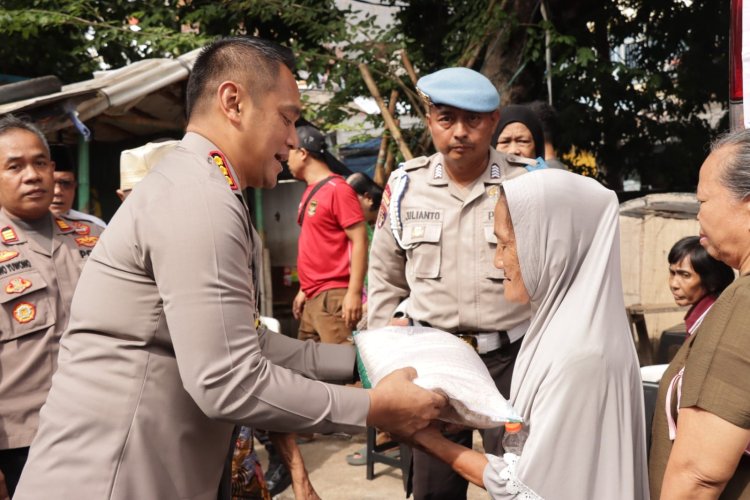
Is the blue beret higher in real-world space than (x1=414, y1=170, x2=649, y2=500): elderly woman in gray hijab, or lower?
higher

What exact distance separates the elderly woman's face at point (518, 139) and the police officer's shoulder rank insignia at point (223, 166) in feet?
8.79

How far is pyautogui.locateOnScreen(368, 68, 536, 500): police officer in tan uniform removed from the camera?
345 centimetres

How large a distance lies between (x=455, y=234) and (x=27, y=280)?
5.92 feet

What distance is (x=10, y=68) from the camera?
968 centimetres

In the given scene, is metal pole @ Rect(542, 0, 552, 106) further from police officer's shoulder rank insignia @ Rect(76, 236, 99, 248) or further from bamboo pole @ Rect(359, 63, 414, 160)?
police officer's shoulder rank insignia @ Rect(76, 236, 99, 248)

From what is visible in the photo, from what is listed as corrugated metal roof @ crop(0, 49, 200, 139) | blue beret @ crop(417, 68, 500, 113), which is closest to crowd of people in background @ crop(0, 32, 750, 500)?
blue beret @ crop(417, 68, 500, 113)

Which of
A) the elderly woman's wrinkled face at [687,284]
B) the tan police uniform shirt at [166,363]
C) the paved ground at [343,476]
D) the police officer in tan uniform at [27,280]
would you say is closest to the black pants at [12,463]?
the police officer in tan uniform at [27,280]

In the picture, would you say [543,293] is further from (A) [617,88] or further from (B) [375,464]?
(A) [617,88]

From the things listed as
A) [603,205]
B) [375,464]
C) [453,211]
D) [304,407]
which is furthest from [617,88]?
[304,407]

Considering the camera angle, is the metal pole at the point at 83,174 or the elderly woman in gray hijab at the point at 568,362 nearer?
the elderly woman in gray hijab at the point at 568,362

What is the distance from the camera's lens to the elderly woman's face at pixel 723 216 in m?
1.87

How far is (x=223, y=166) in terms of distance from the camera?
2.05 metres

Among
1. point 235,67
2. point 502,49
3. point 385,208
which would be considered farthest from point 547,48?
point 235,67

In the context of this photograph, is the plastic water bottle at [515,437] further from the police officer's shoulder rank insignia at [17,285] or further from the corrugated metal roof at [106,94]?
the corrugated metal roof at [106,94]
